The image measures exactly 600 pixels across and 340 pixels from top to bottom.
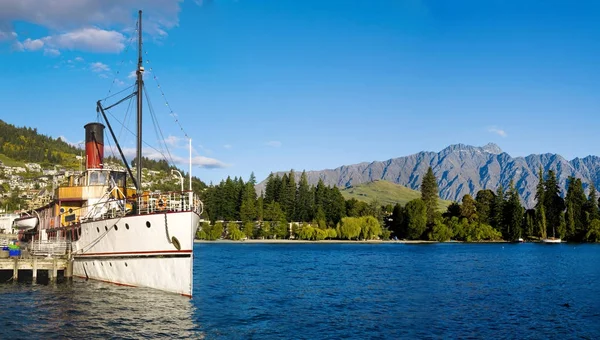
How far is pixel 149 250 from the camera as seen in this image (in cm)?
3991

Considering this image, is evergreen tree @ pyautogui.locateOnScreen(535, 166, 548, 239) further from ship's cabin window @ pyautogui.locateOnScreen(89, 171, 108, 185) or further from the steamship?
ship's cabin window @ pyautogui.locateOnScreen(89, 171, 108, 185)

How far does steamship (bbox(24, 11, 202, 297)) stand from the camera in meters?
39.1

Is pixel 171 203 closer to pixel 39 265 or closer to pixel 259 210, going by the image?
pixel 39 265

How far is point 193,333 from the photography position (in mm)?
29672

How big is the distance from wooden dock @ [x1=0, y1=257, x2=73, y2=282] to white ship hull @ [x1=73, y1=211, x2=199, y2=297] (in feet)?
21.4

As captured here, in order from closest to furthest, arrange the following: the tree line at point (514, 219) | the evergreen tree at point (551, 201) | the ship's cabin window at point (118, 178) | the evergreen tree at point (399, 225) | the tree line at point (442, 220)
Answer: the ship's cabin window at point (118, 178), the tree line at point (514, 219), the tree line at point (442, 220), the evergreen tree at point (551, 201), the evergreen tree at point (399, 225)

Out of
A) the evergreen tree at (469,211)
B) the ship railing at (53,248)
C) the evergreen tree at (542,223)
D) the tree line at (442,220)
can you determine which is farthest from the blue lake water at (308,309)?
the evergreen tree at (469,211)

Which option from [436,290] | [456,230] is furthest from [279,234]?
[436,290]

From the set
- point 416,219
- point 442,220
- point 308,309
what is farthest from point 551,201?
point 308,309

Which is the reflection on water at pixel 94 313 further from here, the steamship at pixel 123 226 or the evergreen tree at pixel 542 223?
the evergreen tree at pixel 542 223

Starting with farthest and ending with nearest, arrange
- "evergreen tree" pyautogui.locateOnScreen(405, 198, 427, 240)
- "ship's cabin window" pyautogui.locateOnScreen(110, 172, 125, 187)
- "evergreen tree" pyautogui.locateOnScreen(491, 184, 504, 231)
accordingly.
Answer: "evergreen tree" pyautogui.locateOnScreen(491, 184, 504, 231), "evergreen tree" pyautogui.locateOnScreen(405, 198, 427, 240), "ship's cabin window" pyautogui.locateOnScreen(110, 172, 125, 187)

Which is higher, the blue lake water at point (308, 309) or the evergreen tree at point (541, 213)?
the evergreen tree at point (541, 213)

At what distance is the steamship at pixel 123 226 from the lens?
128 feet

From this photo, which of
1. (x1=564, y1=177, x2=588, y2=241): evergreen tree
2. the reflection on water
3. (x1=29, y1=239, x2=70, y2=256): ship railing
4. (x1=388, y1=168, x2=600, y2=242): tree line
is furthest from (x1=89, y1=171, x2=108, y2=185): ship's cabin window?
(x1=564, y1=177, x2=588, y2=241): evergreen tree
